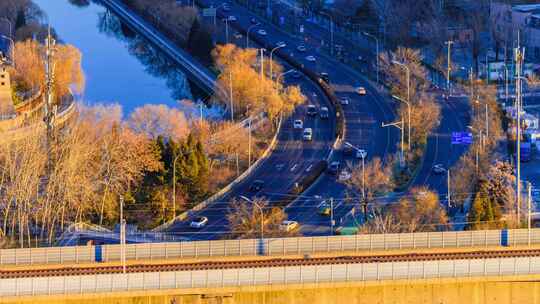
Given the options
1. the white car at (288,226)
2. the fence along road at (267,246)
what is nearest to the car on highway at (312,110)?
the white car at (288,226)

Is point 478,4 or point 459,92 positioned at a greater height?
point 478,4

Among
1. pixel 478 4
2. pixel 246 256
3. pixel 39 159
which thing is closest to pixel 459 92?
pixel 478 4

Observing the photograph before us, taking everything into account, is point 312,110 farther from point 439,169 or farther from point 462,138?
point 439,169

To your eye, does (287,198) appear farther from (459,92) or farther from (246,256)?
(459,92)

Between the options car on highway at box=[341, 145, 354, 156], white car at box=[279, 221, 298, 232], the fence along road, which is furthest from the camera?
car on highway at box=[341, 145, 354, 156]

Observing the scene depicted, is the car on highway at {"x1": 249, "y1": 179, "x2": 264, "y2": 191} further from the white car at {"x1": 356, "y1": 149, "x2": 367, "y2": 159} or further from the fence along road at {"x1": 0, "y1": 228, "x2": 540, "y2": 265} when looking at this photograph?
the fence along road at {"x1": 0, "y1": 228, "x2": 540, "y2": 265}

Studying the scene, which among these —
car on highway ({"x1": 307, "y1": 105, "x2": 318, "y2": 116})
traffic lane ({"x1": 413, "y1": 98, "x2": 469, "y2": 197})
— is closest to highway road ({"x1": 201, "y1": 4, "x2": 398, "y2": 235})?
car on highway ({"x1": 307, "y1": 105, "x2": 318, "y2": 116})
